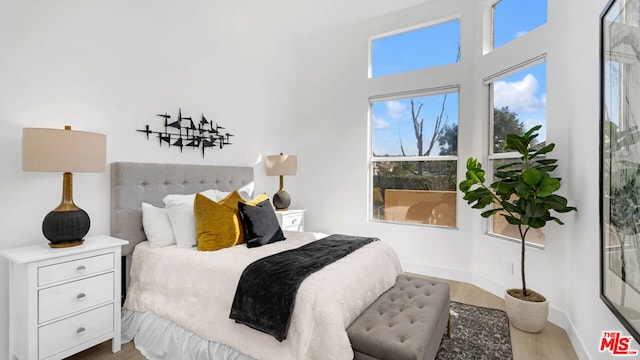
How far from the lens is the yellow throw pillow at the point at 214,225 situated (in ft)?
7.95

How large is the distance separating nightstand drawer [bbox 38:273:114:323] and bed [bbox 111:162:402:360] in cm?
29

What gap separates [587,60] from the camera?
2059 millimetres

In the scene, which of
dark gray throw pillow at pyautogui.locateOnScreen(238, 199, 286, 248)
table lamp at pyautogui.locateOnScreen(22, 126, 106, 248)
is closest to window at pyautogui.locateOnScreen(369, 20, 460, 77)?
dark gray throw pillow at pyautogui.locateOnScreen(238, 199, 286, 248)

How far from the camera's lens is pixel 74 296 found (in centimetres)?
196

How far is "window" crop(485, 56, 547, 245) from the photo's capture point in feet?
9.40

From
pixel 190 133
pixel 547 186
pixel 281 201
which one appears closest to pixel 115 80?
pixel 190 133

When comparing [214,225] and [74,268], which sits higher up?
[214,225]

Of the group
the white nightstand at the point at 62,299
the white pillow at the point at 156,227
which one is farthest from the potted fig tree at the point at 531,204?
the white nightstand at the point at 62,299

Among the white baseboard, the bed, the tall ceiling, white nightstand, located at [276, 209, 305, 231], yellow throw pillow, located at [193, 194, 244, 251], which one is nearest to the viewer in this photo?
the bed

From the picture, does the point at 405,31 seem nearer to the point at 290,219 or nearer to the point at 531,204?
the point at 531,204

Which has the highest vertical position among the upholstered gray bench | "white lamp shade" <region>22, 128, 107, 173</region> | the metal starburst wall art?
the metal starburst wall art

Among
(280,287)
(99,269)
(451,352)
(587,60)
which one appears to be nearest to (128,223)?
(99,269)

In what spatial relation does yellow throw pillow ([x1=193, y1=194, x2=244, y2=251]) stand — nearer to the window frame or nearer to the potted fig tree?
the potted fig tree

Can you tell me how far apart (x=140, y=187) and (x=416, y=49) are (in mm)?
3521
